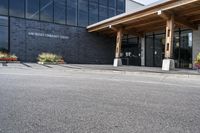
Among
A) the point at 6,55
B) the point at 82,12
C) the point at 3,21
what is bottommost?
the point at 6,55

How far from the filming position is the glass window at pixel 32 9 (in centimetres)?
2544

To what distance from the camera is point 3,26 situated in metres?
24.1

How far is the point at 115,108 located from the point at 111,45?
86.7 ft

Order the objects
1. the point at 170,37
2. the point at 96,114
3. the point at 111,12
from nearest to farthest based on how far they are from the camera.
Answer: the point at 96,114, the point at 170,37, the point at 111,12

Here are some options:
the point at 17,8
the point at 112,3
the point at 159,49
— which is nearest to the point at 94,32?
the point at 112,3

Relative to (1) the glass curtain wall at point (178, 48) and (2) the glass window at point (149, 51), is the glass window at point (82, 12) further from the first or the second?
(1) the glass curtain wall at point (178, 48)

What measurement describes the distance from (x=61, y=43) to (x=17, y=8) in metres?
6.05

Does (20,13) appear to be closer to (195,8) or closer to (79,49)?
(79,49)

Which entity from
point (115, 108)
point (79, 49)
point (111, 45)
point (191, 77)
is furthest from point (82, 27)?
point (115, 108)

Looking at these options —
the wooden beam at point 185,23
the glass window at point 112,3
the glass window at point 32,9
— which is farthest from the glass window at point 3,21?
the wooden beam at point 185,23

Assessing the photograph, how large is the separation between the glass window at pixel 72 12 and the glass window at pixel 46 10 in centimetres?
227

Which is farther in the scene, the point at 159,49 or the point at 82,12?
the point at 82,12

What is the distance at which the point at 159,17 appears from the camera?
19.5 m

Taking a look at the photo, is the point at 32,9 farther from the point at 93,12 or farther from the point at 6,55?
the point at 93,12
